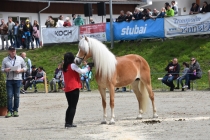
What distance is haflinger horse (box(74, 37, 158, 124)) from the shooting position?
14.4 metres

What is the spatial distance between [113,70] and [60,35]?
23.4 metres

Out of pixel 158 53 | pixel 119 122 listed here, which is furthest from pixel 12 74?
pixel 158 53

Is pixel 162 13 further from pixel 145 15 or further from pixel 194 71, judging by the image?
pixel 194 71

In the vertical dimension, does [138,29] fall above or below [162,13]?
below

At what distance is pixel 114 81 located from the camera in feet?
48.1

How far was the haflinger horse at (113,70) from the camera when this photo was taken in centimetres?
1435

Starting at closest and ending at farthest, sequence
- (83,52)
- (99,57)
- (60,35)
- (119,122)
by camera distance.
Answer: (83,52), (99,57), (119,122), (60,35)

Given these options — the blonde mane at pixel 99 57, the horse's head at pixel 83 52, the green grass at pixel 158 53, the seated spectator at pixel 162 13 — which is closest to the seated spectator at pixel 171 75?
the green grass at pixel 158 53

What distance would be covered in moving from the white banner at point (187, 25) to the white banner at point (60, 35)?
7350mm

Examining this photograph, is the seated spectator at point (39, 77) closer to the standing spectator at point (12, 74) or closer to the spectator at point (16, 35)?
the spectator at point (16, 35)

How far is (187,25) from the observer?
30.9 meters

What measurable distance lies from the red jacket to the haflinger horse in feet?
0.93

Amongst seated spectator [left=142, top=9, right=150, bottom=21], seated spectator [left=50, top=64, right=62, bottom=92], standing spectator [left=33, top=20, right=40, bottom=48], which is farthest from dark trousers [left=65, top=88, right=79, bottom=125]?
standing spectator [left=33, top=20, right=40, bottom=48]

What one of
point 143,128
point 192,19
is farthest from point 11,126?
point 192,19
